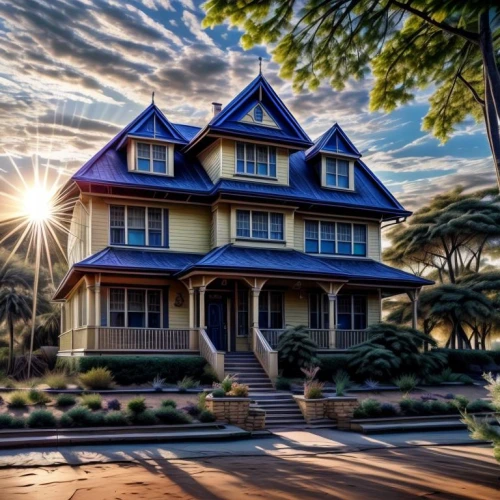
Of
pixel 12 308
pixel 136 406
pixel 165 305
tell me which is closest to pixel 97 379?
pixel 136 406

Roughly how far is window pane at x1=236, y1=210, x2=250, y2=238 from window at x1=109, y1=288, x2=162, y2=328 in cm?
431

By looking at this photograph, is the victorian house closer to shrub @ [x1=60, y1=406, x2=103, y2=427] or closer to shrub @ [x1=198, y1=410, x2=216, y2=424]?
shrub @ [x1=198, y1=410, x2=216, y2=424]

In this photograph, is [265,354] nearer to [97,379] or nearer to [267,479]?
[97,379]

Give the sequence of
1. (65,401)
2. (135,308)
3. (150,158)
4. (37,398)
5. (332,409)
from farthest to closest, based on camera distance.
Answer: (150,158), (135,308), (332,409), (37,398), (65,401)

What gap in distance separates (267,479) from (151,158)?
1944 centimetres

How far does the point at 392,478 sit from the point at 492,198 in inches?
1423

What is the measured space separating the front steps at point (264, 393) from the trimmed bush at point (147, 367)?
1.16 meters

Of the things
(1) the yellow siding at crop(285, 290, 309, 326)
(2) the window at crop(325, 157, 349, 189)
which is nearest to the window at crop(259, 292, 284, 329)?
(1) the yellow siding at crop(285, 290, 309, 326)

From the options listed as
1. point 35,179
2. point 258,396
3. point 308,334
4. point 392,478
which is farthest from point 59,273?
point 392,478

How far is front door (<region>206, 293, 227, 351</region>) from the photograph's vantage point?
26703mm

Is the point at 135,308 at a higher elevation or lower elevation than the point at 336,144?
lower

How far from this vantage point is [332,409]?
59.3 ft

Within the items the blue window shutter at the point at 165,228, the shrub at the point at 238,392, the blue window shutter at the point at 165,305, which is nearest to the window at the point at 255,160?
the blue window shutter at the point at 165,228

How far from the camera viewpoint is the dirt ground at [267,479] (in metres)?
8.94
